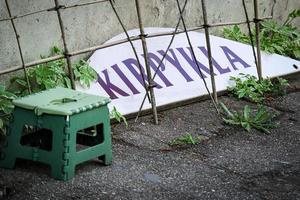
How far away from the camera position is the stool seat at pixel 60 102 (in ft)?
13.1

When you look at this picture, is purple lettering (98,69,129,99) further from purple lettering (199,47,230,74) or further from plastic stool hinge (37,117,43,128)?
plastic stool hinge (37,117,43,128)

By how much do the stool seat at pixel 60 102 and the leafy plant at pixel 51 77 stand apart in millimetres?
659

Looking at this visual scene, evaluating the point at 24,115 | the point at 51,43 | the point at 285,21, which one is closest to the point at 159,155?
the point at 24,115

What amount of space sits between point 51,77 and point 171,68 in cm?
138

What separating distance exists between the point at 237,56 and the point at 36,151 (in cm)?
316

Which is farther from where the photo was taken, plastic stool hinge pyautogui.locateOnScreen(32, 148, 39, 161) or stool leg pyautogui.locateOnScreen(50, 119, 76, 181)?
plastic stool hinge pyautogui.locateOnScreen(32, 148, 39, 161)

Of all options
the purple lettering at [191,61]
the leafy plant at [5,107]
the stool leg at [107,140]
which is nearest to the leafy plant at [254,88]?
the purple lettering at [191,61]

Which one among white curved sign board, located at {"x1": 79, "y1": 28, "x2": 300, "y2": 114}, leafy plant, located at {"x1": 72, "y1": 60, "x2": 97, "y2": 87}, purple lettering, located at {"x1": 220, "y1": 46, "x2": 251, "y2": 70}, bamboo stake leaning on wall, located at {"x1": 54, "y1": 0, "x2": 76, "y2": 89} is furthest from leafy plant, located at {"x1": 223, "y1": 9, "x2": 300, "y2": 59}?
bamboo stake leaning on wall, located at {"x1": 54, "y1": 0, "x2": 76, "y2": 89}

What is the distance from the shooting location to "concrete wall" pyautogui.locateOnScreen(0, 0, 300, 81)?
5152mm

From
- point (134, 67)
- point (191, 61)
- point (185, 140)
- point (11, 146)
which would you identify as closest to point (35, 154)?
point (11, 146)

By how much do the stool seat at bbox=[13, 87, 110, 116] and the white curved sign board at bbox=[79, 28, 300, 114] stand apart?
1.00 meters

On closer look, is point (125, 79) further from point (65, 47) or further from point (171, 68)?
point (65, 47)

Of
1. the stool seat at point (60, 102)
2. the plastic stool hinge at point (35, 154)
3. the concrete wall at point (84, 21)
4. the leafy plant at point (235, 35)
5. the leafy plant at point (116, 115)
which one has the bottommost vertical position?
the leafy plant at point (116, 115)

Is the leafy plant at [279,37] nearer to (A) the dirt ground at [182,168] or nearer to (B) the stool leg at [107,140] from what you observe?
(A) the dirt ground at [182,168]
